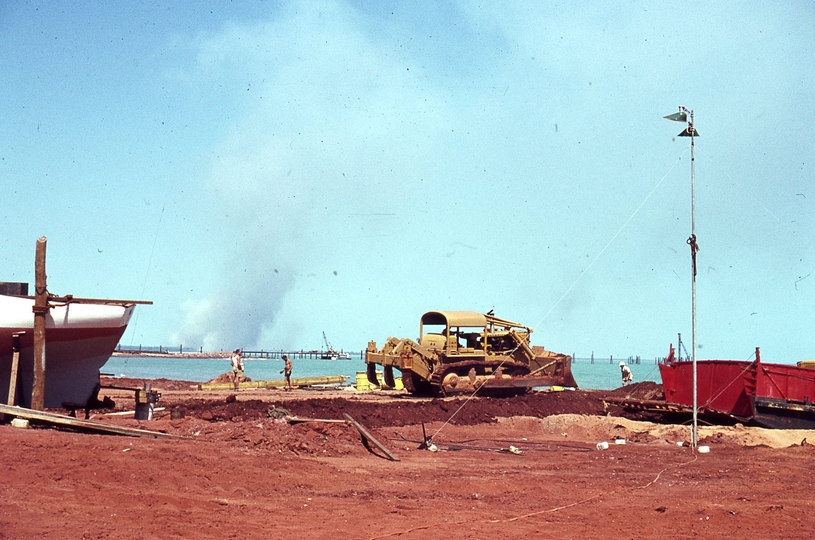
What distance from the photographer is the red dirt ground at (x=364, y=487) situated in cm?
786

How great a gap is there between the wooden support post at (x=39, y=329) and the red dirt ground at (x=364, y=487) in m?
2.06

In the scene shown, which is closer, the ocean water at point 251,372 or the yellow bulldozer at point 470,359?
the yellow bulldozer at point 470,359

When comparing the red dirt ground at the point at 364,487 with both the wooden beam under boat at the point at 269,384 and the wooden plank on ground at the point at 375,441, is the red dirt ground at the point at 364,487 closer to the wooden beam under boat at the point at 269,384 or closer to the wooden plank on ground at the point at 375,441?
the wooden plank on ground at the point at 375,441

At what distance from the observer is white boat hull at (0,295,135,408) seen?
1434 cm

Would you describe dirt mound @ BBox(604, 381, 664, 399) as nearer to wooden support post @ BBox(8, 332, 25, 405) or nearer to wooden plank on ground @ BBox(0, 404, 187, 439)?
wooden plank on ground @ BBox(0, 404, 187, 439)

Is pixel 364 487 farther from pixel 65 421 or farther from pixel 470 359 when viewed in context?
pixel 470 359

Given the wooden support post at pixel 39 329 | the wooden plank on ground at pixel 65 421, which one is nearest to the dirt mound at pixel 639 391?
the wooden plank on ground at pixel 65 421

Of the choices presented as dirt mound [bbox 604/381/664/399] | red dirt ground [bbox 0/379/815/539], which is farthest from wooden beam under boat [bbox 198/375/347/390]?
red dirt ground [bbox 0/379/815/539]

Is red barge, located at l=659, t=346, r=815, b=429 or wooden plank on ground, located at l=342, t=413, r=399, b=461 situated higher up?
red barge, located at l=659, t=346, r=815, b=429

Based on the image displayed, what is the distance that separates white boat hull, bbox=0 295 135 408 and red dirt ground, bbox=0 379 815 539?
1705 millimetres

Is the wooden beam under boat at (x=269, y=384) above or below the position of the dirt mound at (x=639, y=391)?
below

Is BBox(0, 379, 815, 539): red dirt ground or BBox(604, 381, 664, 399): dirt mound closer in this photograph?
BBox(0, 379, 815, 539): red dirt ground

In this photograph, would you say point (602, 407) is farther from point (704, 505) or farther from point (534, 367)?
point (704, 505)

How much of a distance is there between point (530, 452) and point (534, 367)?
1375 cm
